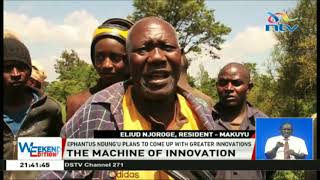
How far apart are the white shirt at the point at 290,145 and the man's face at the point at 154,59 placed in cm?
85

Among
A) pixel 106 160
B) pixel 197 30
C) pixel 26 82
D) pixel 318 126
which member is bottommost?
pixel 106 160

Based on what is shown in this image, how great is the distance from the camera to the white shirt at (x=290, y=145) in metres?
3.70

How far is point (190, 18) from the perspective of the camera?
3.84m

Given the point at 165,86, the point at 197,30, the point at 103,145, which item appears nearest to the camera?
the point at 165,86

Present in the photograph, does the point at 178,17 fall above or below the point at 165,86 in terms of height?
above

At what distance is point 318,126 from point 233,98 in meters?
0.67

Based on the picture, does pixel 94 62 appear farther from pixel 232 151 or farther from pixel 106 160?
pixel 232 151

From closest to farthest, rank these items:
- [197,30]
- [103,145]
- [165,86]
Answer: [165,86]
[103,145]
[197,30]

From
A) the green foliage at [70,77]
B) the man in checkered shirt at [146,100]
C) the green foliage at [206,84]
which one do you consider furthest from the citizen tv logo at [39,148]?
the green foliage at [206,84]

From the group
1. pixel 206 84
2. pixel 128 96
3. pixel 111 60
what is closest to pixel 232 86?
pixel 206 84

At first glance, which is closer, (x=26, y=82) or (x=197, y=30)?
(x=26, y=82)

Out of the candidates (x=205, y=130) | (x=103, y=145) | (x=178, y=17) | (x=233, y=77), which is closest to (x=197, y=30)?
(x=178, y=17)

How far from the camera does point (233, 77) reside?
3607 millimetres

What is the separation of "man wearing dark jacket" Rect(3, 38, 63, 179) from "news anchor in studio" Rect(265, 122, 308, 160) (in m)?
1.49
